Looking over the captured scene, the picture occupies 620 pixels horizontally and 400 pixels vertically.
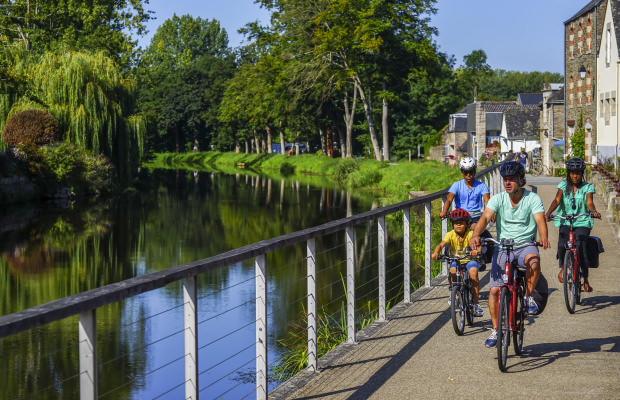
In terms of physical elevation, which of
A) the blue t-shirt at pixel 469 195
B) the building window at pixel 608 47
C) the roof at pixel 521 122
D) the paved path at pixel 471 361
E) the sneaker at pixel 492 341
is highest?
the building window at pixel 608 47

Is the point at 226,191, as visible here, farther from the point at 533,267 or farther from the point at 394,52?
the point at 533,267

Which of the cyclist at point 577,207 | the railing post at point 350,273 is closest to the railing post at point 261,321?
the railing post at point 350,273

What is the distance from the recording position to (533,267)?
6.84 metres

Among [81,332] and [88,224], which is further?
[88,224]

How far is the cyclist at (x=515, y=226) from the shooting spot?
684cm

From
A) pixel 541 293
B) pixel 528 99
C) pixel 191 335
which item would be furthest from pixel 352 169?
pixel 191 335

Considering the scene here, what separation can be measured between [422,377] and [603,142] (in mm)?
35916

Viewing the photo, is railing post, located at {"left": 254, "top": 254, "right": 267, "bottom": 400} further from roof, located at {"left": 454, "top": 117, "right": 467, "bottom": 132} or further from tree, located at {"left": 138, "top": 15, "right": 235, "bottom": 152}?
tree, located at {"left": 138, "top": 15, "right": 235, "bottom": 152}

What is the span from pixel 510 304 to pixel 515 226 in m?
0.70

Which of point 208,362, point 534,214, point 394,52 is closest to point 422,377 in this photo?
point 534,214

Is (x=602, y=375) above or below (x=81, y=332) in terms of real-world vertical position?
below

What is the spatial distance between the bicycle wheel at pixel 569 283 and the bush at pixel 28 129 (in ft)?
111

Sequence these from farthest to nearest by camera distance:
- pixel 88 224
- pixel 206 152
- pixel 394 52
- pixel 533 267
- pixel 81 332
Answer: pixel 206 152
pixel 394 52
pixel 88 224
pixel 533 267
pixel 81 332

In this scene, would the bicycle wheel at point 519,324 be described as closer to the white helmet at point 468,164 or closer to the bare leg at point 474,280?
the bare leg at point 474,280
